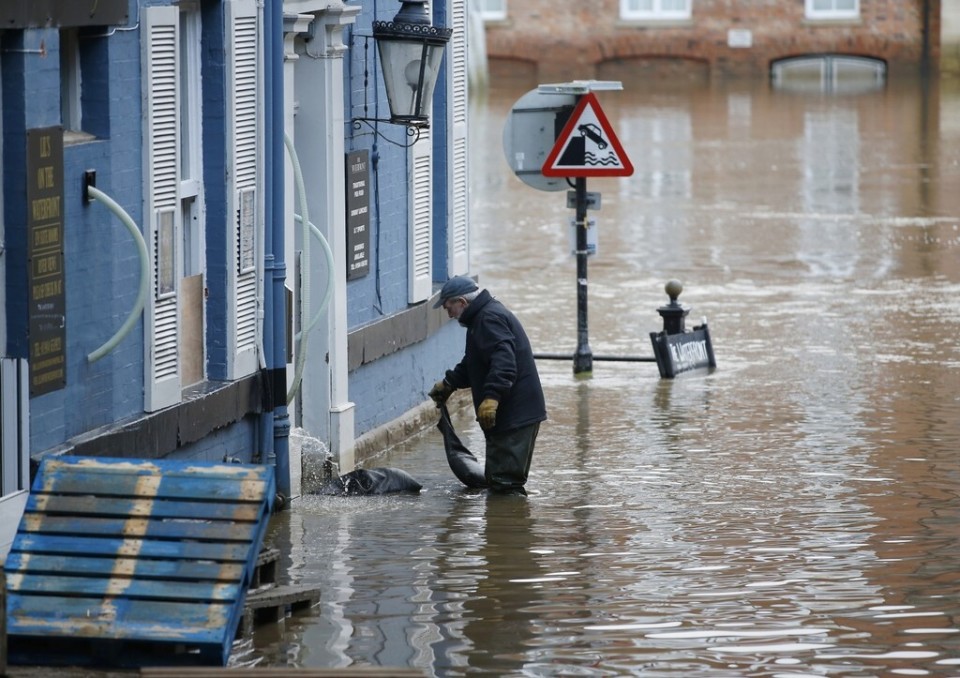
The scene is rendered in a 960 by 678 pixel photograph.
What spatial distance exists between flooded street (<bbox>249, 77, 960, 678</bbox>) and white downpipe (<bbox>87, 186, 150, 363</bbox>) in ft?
4.34

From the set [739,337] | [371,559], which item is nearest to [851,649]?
[371,559]

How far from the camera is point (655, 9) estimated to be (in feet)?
167

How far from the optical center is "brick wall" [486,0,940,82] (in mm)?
50188

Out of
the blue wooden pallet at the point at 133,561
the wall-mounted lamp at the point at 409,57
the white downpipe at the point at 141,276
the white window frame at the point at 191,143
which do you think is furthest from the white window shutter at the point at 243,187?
the blue wooden pallet at the point at 133,561

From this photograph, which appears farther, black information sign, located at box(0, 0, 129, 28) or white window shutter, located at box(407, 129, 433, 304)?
white window shutter, located at box(407, 129, 433, 304)

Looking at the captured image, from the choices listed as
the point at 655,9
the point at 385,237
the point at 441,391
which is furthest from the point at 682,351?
the point at 655,9

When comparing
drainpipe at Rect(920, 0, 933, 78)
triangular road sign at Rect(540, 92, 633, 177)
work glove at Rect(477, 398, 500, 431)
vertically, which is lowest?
work glove at Rect(477, 398, 500, 431)

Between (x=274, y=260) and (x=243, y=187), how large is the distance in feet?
1.40

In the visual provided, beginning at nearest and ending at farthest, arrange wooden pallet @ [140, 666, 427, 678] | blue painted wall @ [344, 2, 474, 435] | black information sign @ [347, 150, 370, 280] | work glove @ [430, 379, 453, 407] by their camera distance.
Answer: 1. wooden pallet @ [140, 666, 427, 678]
2. work glove @ [430, 379, 453, 407]
3. black information sign @ [347, 150, 370, 280]
4. blue painted wall @ [344, 2, 474, 435]

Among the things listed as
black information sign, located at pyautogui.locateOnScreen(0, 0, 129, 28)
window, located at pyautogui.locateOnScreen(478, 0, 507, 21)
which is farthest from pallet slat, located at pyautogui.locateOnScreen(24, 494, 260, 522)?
window, located at pyautogui.locateOnScreen(478, 0, 507, 21)

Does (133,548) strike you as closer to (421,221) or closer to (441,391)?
(441,391)

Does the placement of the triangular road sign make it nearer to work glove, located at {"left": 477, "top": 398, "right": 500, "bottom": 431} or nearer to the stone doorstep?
the stone doorstep

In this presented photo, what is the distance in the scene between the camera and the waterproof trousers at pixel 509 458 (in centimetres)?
1155

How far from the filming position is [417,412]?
45.5 ft
